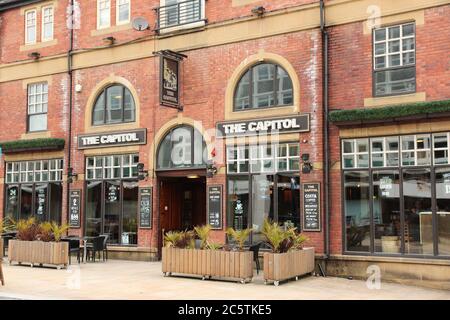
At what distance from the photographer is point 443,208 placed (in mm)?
13188

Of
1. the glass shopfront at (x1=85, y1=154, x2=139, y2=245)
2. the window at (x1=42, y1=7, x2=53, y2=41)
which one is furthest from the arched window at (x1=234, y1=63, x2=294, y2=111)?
the window at (x1=42, y1=7, x2=53, y2=41)

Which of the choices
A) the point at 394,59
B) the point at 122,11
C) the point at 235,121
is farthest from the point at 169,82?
the point at 394,59

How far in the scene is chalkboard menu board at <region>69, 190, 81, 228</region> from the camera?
62.6 ft

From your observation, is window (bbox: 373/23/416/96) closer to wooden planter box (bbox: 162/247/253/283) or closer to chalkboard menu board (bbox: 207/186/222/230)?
chalkboard menu board (bbox: 207/186/222/230)

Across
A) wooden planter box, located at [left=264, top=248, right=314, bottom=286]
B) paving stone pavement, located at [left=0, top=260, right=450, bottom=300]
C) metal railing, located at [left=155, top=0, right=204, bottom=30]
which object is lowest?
paving stone pavement, located at [left=0, top=260, right=450, bottom=300]

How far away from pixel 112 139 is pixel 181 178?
2589 mm

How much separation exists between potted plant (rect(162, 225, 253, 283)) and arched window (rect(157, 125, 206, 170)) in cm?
349

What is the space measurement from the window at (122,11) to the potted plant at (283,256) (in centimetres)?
935

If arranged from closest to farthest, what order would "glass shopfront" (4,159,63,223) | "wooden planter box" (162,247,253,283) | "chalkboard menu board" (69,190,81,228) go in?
"wooden planter box" (162,247,253,283) < "chalkboard menu board" (69,190,81,228) < "glass shopfront" (4,159,63,223)

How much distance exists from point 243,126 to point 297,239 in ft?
13.1

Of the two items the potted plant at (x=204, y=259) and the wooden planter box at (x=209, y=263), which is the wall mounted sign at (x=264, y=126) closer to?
the potted plant at (x=204, y=259)

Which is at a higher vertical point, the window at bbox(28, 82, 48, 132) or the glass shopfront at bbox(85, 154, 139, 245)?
the window at bbox(28, 82, 48, 132)
